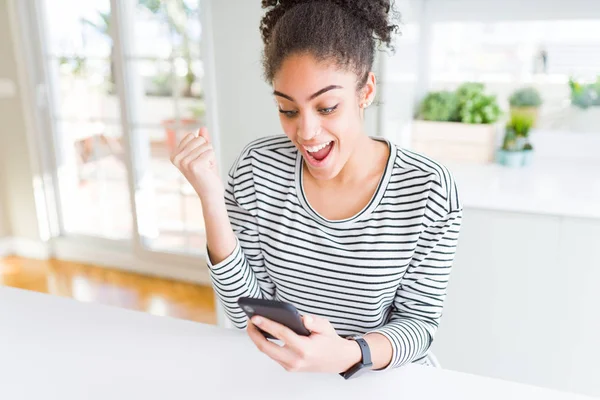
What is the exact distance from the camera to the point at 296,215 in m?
1.13

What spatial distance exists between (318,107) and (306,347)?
424mm

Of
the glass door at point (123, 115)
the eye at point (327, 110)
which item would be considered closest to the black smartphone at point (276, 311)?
the eye at point (327, 110)

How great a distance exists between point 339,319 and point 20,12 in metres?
2.72

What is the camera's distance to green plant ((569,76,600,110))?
83.8 inches

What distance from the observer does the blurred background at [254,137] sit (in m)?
1.74

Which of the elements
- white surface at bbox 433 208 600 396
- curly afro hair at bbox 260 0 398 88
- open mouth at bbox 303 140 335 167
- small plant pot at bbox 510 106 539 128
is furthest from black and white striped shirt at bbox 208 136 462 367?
small plant pot at bbox 510 106 539 128

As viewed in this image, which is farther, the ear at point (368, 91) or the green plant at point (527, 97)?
the green plant at point (527, 97)

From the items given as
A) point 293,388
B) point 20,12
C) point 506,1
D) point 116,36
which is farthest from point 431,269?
point 20,12

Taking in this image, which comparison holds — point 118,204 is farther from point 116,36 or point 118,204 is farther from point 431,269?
point 431,269

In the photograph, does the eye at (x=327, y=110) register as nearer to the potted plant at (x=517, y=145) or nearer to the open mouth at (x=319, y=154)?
the open mouth at (x=319, y=154)

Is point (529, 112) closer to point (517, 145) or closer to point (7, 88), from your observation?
point (517, 145)

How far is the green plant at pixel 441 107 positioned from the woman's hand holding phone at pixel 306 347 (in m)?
1.54

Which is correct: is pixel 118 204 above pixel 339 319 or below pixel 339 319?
below

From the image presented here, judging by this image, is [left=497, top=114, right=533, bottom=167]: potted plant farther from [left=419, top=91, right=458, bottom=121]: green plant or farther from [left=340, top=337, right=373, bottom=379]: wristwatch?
[left=340, top=337, right=373, bottom=379]: wristwatch
